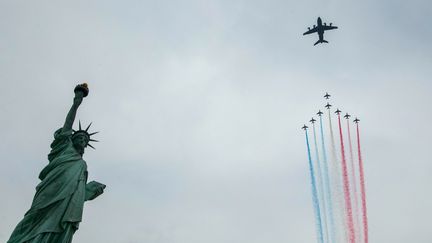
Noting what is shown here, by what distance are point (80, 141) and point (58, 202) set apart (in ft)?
11.4

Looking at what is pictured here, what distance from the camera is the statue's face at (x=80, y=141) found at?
2136cm

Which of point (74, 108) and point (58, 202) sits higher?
point (74, 108)

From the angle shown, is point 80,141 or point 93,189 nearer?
point 93,189

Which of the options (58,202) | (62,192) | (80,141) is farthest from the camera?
(80,141)

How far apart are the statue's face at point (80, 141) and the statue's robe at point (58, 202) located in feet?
1.84

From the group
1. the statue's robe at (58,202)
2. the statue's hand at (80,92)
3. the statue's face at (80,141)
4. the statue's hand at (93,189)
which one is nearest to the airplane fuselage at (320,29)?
the statue's hand at (80,92)

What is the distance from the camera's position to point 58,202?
18.7 meters

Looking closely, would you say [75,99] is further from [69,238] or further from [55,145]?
[69,238]

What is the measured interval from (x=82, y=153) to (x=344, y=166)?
200ft

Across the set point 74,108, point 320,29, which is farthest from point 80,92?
point 320,29

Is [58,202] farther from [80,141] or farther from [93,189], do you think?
[80,141]

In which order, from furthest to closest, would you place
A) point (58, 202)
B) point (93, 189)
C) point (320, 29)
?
point (320, 29), point (93, 189), point (58, 202)

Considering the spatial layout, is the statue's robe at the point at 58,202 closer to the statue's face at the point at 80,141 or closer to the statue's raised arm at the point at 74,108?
the statue's raised arm at the point at 74,108

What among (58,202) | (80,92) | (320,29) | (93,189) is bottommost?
(58,202)
